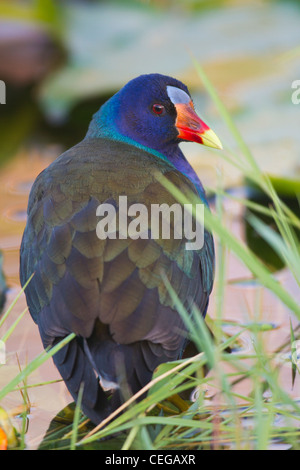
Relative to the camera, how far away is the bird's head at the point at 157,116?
2.88 meters

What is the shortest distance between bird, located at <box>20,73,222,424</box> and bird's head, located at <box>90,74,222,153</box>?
0.83 feet

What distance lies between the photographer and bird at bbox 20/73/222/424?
6.98 feet

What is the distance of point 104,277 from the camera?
2.15 metres

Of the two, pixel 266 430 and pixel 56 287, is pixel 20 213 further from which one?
pixel 266 430

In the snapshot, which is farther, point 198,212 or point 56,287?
point 56,287

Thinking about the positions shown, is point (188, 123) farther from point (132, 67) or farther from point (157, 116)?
point (132, 67)

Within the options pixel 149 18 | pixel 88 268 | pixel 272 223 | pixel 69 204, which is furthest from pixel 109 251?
pixel 149 18

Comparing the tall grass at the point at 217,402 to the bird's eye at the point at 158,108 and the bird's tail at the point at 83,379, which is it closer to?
the bird's tail at the point at 83,379

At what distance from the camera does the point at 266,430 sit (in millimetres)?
1753

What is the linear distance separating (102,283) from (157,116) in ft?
3.07

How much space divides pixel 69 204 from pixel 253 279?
105 cm

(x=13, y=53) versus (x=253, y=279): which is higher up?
(x=13, y=53)

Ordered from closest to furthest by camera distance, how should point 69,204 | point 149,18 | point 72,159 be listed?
point 69,204 < point 72,159 < point 149,18

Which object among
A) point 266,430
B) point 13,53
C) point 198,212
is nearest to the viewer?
point 266,430
